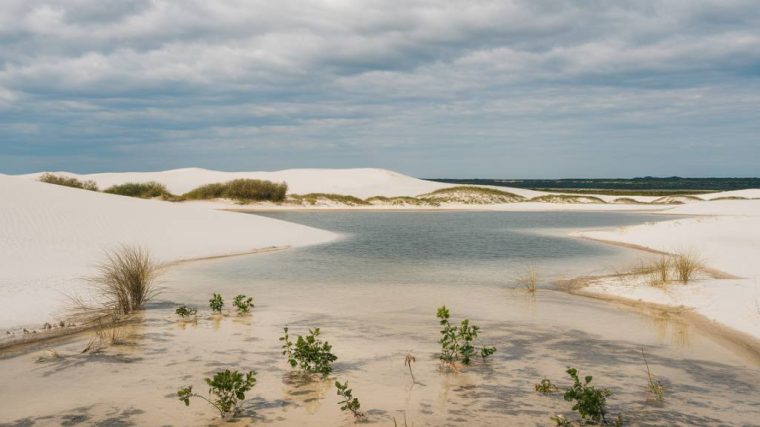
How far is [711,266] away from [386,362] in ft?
36.1

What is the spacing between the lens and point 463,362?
24.2ft

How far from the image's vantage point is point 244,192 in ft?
169

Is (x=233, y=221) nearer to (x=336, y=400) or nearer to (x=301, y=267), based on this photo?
(x=301, y=267)

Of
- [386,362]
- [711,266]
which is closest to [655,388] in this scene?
[386,362]

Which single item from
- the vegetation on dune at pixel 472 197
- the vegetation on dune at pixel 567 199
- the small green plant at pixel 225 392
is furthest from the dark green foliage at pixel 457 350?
the vegetation on dune at pixel 567 199

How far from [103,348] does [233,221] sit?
16.5 m

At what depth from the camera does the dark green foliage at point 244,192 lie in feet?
168

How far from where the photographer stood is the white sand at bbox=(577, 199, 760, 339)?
32.2ft

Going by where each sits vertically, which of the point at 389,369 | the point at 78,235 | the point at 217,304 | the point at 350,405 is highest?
the point at 78,235

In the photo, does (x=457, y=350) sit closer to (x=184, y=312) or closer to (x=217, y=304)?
(x=217, y=304)

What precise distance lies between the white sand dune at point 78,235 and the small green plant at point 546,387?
24.6 ft

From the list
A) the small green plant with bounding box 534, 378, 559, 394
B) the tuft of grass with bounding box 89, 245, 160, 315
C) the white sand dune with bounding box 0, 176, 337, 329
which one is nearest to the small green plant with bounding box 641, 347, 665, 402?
the small green plant with bounding box 534, 378, 559, 394

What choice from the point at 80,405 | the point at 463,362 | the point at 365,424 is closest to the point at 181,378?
the point at 80,405

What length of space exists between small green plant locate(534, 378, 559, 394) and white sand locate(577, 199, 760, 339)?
4.00m
